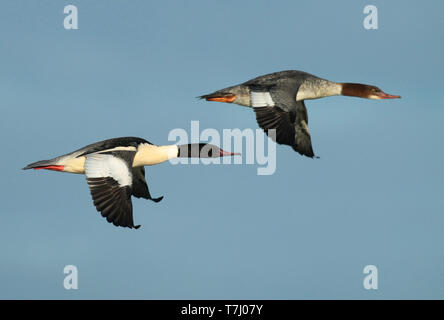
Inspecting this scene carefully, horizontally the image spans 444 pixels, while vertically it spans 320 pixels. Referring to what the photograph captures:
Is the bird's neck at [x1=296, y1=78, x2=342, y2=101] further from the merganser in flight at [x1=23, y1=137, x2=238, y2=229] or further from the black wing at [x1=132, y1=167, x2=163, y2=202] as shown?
the black wing at [x1=132, y1=167, x2=163, y2=202]

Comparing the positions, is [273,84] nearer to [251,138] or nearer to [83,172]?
[251,138]

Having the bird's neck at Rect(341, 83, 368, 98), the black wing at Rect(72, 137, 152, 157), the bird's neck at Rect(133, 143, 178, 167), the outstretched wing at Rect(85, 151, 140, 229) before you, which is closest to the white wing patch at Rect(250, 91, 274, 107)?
the bird's neck at Rect(133, 143, 178, 167)

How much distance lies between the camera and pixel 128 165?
39.7ft

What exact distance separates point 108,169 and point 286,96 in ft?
9.74

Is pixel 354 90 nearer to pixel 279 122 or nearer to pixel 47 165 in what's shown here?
pixel 279 122

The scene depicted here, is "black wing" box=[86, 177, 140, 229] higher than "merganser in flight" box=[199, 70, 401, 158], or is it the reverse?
"merganser in flight" box=[199, 70, 401, 158]

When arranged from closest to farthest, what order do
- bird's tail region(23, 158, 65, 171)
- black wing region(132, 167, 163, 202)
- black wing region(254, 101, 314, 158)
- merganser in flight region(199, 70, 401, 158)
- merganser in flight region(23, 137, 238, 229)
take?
merganser in flight region(23, 137, 238, 229) → black wing region(254, 101, 314, 158) → merganser in flight region(199, 70, 401, 158) → bird's tail region(23, 158, 65, 171) → black wing region(132, 167, 163, 202)

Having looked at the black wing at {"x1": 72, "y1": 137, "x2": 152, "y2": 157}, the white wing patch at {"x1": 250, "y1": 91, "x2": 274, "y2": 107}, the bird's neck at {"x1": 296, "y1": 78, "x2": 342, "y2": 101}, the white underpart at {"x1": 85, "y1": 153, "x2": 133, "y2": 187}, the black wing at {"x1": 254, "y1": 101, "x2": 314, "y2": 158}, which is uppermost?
the bird's neck at {"x1": 296, "y1": 78, "x2": 342, "y2": 101}

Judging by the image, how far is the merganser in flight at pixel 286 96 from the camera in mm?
12594

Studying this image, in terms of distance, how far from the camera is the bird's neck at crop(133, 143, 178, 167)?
42.5 ft

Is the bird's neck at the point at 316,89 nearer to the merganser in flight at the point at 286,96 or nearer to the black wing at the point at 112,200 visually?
the merganser in flight at the point at 286,96

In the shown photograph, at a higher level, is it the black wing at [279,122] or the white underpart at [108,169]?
the black wing at [279,122]

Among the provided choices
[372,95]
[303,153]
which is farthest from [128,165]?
[372,95]

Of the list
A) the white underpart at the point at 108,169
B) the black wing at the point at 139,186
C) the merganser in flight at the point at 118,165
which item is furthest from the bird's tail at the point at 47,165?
the black wing at the point at 139,186
